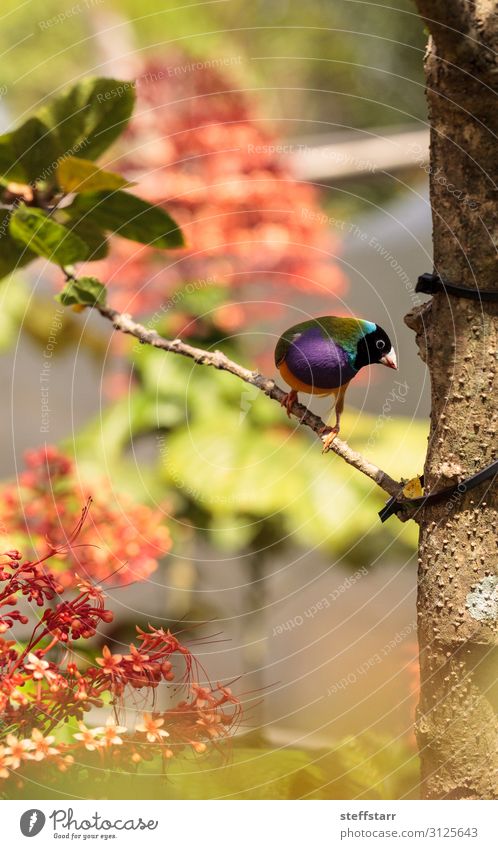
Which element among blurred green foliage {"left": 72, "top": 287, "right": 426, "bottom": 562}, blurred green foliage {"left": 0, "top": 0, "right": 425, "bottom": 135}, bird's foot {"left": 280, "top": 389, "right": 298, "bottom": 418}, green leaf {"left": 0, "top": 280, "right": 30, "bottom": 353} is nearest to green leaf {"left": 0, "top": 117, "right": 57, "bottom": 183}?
bird's foot {"left": 280, "top": 389, "right": 298, "bottom": 418}

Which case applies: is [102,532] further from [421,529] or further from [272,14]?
[272,14]

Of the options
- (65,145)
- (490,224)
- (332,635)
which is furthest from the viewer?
(332,635)

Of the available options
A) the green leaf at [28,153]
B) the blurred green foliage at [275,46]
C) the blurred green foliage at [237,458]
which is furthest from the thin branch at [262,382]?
the blurred green foliage at [275,46]

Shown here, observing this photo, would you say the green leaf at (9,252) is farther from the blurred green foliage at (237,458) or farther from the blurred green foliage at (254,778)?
the blurred green foliage at (237,458)

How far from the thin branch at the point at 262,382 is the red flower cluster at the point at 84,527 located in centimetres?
20

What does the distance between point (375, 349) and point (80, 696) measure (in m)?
0.27

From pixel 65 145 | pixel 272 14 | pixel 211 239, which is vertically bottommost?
pixel 65 145

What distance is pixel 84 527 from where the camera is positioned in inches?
25.6

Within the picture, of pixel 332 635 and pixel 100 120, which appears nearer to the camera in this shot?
pixel 100 120

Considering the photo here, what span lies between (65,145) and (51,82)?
1596 millimetres

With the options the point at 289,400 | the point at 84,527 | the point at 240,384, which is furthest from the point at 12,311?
the point at 289,400

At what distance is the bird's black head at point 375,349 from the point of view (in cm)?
49

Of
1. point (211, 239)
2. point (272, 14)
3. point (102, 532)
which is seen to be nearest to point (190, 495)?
point (211, 239)

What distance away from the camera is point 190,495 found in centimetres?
112
